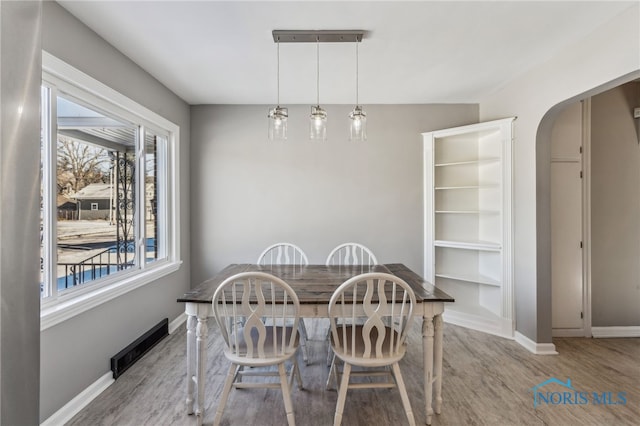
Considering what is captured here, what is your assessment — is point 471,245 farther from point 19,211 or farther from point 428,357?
point 19,211

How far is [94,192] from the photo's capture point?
219cm

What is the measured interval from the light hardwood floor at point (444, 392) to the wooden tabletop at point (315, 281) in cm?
75

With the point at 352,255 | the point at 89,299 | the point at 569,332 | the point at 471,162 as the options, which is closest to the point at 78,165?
the point at 89,299

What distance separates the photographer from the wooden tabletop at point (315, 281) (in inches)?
71.1

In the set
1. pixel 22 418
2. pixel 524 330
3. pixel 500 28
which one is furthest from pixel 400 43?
pixel 524 330

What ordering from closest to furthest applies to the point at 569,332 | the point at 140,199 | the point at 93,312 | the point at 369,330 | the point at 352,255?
1. the point at 369,330
2. the point at 93,312
3. the point at 140,199
4. the point at 569,332
5. the point at 352,255

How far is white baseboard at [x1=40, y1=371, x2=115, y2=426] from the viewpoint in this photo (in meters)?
1.76

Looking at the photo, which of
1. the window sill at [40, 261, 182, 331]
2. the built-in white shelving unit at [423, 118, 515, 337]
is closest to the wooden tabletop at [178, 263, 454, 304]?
the window sill at [40, 261, 182, 331]

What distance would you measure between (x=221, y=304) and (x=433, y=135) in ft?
9.71

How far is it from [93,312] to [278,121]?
6.32ft

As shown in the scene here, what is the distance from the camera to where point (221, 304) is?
1.79 metres

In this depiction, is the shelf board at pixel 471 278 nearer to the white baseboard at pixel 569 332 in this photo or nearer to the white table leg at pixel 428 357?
the white baseboard at pixel 569 332

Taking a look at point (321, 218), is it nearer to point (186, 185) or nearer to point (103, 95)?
point (186, 185)

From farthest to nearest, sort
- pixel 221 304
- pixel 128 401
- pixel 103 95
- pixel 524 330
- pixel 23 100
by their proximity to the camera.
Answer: pixel 524 330
pixel 103 95
pixel 128 401
pixel 221 304
pixel 23 100
